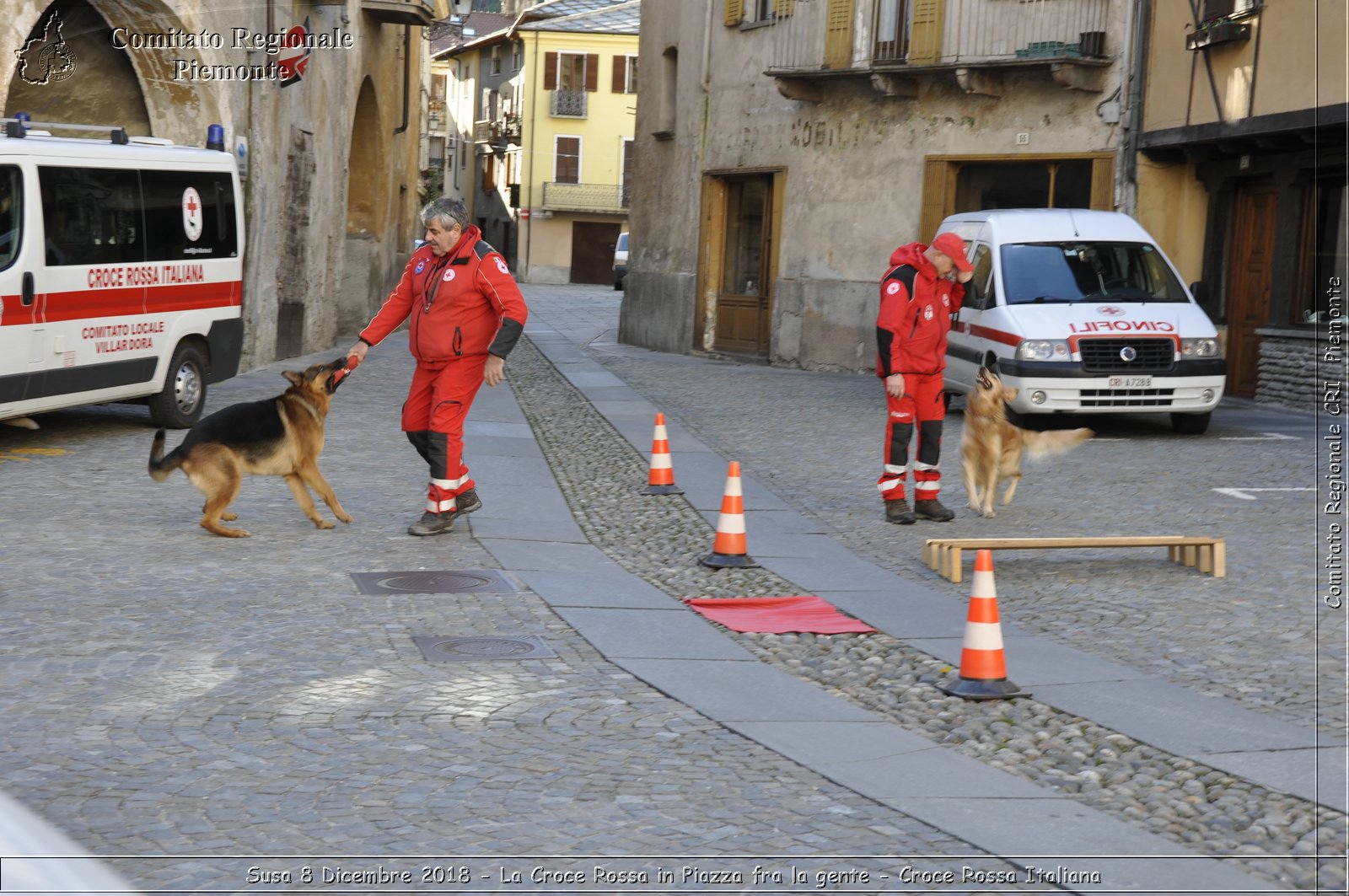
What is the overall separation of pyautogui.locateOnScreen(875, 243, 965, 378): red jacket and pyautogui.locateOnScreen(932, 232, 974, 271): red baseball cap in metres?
0.13

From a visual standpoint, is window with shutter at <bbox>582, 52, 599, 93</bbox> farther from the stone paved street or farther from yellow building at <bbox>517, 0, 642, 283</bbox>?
the stone paved street

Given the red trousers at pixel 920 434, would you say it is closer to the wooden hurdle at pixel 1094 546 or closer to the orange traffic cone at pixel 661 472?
the wooden hurdle at pixel 1094 546

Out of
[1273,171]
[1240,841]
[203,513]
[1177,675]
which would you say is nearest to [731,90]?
[1273,171]

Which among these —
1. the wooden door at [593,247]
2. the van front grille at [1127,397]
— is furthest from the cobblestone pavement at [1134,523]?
the wooden door at [593,247]

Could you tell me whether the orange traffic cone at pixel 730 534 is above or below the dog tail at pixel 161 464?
below

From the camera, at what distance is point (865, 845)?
4.42 meters

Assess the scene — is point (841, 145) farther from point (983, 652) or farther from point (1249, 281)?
point (983, 652)

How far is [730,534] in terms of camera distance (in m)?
8.66

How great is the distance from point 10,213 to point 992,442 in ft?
23.3

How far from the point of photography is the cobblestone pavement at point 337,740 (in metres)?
4.34

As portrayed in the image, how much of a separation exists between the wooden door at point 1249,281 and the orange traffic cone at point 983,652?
1349 centimetres

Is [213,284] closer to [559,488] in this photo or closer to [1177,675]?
[559,488]

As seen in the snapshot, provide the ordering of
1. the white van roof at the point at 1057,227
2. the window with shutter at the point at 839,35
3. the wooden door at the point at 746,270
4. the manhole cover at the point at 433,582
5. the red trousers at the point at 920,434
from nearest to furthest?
1. the manhole cover at the point at 433,582
2. the red trousers at the point at 920,434
3. the white van roof at the point at 1057,227
4. the window with shutter at the point at 839,35
5. the wooden door at the point at 746,270

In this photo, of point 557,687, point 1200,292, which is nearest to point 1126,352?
point 1200,292
